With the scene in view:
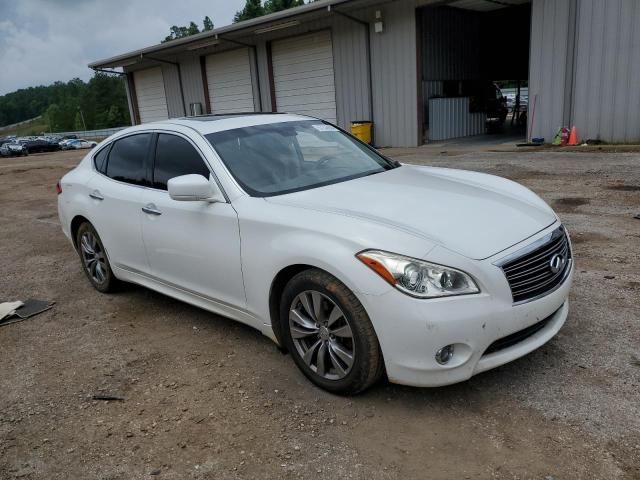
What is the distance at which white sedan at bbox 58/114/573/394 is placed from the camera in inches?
106

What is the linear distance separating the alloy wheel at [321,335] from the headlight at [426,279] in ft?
1.35

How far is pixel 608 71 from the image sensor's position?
1219cm

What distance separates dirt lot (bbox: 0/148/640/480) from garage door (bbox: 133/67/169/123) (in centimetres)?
2168

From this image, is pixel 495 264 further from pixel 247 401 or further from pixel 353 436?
pixel 247 401

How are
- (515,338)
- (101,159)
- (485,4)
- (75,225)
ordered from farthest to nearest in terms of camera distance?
(485,4)
(75,225)
(101,159)
(515,338)

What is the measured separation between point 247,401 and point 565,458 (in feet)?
5.61

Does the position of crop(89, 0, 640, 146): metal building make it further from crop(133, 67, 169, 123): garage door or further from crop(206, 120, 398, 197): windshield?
crop(206, 120, 398, 197): windshield

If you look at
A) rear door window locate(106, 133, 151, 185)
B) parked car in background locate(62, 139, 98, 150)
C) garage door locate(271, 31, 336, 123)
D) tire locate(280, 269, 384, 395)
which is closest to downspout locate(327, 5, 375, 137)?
garage door locate(271, 31, 336, 123)

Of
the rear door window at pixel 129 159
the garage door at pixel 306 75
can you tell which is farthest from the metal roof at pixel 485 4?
the rear door window at pixel 129 159

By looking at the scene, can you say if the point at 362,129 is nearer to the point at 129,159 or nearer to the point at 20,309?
the point at 129,159

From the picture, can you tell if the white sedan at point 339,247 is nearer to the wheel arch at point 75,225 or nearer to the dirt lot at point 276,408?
the dirt lot at point 276,408

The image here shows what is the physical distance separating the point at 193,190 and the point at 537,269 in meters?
2.16

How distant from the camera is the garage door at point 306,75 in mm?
17734

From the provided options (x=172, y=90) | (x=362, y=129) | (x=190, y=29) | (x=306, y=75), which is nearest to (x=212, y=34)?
(x=306, y=75)
